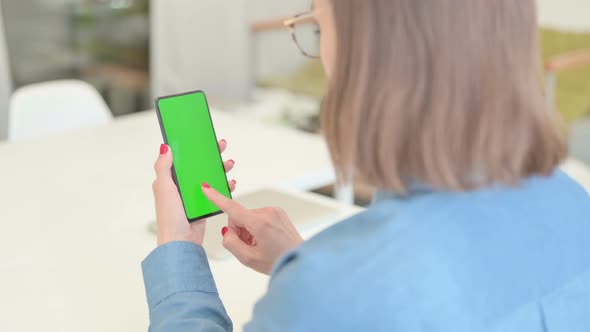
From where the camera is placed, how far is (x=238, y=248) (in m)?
0.96

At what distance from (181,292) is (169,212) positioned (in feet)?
0.44

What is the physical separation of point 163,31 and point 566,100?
5.46ft

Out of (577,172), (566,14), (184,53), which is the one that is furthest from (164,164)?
(566,14)

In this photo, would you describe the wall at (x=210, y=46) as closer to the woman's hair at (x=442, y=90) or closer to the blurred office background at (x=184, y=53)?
the blurred office background at (x=184, y=53)

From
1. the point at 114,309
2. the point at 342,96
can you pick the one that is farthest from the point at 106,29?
the point at 342,96

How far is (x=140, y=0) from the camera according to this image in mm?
3582

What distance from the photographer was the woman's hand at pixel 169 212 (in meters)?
0.94

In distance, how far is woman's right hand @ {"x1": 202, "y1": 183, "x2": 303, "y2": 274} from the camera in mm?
932

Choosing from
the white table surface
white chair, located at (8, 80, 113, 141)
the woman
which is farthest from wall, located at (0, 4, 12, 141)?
the woman

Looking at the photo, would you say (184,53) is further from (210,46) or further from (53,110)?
(53,110)

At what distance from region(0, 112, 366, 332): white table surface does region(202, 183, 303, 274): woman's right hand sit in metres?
0.15

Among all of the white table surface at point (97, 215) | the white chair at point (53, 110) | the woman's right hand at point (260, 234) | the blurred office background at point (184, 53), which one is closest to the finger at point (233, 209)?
the woman's right hand at point (260, 234)

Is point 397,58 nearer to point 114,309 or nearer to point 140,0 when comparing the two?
point 114,309

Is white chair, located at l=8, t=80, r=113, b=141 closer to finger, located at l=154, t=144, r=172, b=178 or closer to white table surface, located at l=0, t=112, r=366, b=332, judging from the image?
white table surface, located at l=0, t=112, r=366, b=332
